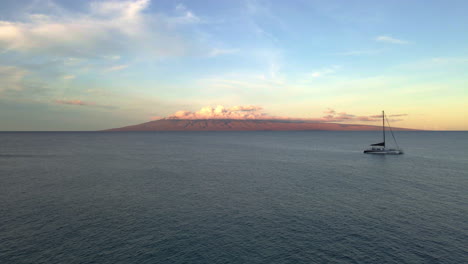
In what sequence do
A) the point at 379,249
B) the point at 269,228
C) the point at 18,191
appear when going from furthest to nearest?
the point at 18,191 < the point at 269,228 < the point at 379,249

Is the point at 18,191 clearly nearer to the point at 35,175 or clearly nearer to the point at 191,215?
the point at 35,175

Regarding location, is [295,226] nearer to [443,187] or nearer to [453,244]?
[453,244]

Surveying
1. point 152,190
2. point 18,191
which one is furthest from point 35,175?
point 152,190

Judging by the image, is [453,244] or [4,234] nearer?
[453,244]

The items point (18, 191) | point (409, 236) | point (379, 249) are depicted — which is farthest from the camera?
point (18, 191)

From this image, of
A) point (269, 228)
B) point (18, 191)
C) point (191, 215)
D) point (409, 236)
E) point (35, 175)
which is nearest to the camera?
point (409, 236)

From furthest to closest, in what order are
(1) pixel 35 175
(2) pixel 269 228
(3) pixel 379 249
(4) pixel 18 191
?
(1) pixel 35 175, (4) pixel 18 191, (2) pixel 269 228, (3) pixel 379 249

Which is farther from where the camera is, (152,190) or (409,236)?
(152,190)

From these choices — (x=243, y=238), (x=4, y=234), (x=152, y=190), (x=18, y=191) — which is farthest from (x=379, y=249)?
(x=18, y=191)
